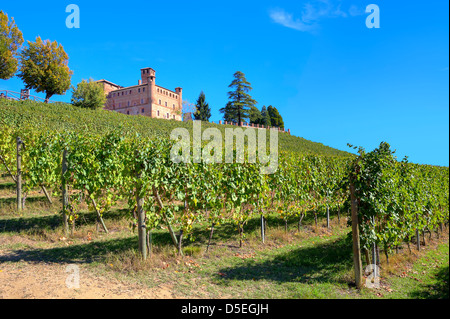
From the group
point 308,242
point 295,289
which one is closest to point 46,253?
point 295,289

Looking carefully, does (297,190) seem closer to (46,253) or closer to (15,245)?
(46,253)

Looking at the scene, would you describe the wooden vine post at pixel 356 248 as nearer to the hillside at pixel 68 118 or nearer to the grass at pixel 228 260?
the grass at pixel 228 260

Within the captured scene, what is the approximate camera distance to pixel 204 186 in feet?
21.1

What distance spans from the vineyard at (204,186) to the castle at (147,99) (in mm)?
53890

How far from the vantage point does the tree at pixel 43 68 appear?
35906 mm

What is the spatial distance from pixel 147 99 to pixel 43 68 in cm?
2737

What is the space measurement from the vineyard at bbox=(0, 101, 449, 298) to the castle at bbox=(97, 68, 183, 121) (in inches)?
2122

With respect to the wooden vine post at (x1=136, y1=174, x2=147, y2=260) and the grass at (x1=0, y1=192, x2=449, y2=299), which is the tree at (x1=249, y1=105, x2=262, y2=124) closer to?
the grass at (x1=0, y1=192, x2=449, y2=299)

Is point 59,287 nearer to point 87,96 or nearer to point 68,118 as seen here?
point 68,118

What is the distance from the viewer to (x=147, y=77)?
220 ft

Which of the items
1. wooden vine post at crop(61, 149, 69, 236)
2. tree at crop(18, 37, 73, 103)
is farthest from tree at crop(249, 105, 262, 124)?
wooden vine post at crop(61, 149, 69, 236)

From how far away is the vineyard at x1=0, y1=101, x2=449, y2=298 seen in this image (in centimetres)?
575

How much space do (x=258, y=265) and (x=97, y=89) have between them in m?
38.5

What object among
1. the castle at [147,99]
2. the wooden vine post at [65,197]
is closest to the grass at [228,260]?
the wooden vine post at [65,197]
